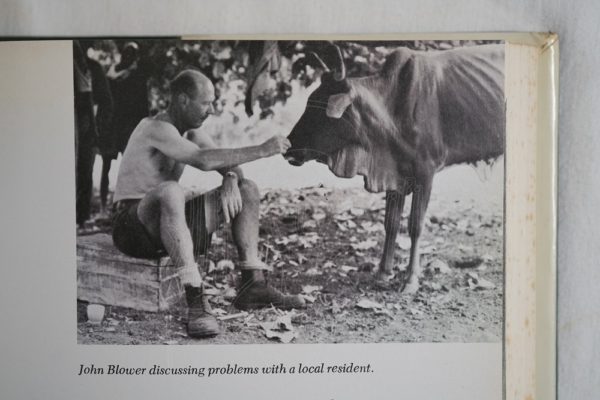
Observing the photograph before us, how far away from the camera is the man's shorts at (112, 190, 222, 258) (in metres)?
0.46

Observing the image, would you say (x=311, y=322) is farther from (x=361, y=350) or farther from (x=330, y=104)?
(x=330, y=104)

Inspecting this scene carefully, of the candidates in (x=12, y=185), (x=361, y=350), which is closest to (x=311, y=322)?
(x=361, y=350)

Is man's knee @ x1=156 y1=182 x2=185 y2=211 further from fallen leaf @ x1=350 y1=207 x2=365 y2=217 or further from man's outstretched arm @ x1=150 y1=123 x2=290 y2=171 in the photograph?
fallen leaf @ x1=350 y1=207 x2=365 y2=217

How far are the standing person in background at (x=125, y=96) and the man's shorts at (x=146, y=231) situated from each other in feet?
0.08

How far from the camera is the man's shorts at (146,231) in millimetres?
459

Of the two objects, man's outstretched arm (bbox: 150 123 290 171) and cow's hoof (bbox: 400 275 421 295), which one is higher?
man's outstretched arm (bbox: 150 123 290 171)

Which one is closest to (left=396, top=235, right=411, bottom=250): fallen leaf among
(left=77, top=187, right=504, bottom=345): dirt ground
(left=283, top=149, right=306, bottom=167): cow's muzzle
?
(left=77, top=187, right=504, bottom=345): dirt ground

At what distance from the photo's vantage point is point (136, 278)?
0.46 metres

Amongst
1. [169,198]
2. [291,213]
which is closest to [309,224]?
[291,213]

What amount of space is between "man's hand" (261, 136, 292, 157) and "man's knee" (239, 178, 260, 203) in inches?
1.1

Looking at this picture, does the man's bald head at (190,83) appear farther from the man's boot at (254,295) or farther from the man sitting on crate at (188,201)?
the man's boot at (254,295)

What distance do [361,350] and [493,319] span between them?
0.12 meters

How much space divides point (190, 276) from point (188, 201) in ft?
0.20

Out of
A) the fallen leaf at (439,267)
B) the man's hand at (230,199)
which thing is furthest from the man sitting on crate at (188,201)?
the fallen leaf at (439,267)
